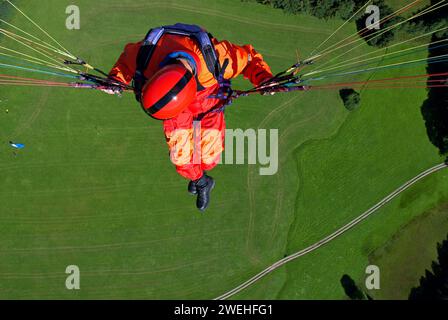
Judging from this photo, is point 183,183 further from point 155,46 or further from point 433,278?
point 433,278

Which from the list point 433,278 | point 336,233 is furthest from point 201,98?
point 433,278

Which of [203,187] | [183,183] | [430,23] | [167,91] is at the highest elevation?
[430,23]

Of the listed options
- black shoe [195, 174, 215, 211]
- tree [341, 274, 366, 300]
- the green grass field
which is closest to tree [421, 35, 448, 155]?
the green grass field

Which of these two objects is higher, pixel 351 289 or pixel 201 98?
pixel 201 98

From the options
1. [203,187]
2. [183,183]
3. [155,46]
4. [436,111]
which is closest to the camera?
[155,46]

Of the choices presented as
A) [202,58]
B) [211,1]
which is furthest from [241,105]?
[202,58]

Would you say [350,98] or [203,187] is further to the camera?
[350,98]

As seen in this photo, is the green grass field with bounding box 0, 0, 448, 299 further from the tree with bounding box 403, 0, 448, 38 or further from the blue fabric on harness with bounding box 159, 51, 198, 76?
the blue fabric on harness with bounding box 159, 51, 198, 76

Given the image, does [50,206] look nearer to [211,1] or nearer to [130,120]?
[130,120]
